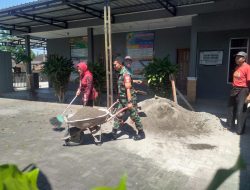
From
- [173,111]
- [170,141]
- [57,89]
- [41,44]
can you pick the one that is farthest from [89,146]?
[41,44]

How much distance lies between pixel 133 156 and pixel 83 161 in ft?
3.19

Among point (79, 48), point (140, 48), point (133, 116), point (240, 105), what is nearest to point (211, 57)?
point (140, 48)

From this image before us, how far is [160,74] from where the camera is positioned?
8.75 meters

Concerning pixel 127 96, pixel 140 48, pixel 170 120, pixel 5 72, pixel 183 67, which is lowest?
pixel 170 120

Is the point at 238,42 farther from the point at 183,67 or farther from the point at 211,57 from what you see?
the point at 183,67

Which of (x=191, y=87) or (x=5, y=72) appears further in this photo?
(x=5, y=72)

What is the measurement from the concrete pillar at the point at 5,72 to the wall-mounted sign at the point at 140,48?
24.4 feet

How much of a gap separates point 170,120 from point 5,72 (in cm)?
1207

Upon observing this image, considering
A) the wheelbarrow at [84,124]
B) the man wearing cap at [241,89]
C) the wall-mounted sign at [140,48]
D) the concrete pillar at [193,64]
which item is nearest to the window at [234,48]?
the concrete pillar at [193,64]

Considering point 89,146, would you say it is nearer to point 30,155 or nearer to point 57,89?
point 30,155

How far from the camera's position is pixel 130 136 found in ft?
20.9

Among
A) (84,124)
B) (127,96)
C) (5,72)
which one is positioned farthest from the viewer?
(5,72)

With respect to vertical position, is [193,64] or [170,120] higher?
[193,64]

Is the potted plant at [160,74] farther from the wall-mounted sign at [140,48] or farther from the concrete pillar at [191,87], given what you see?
the wall-mounted sign at [140,48]
